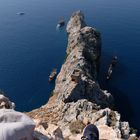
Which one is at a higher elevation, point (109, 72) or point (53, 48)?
point (53, 48)

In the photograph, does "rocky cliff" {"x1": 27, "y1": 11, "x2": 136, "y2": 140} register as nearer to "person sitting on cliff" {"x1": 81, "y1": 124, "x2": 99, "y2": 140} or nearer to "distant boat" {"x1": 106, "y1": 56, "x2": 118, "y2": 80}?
"person sitting on cliff" {"x1": 81, "y1": 124, "x2": 99, "y2": 140}

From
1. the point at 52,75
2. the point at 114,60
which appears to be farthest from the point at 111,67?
the point at 52,75

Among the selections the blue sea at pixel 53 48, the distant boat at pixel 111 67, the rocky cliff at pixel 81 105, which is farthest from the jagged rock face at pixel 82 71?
the blue sea at pixel 53 48

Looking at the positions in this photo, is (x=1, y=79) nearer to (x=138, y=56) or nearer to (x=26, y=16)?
(x=138, y=56)

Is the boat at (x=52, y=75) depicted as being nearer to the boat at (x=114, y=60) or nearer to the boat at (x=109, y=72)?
the boat at (x=109, y=72)

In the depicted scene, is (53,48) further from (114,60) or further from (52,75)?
(52,75)

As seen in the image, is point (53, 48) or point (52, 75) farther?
point (53, 48)
